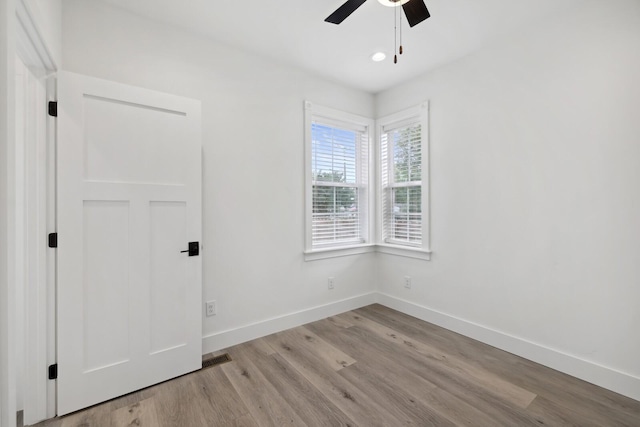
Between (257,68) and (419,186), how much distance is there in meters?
2.10

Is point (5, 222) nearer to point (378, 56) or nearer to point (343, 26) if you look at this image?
point (343, 26)

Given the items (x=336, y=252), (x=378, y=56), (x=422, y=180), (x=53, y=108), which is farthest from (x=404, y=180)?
(x=53, y=108)

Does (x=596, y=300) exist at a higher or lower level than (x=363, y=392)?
higher

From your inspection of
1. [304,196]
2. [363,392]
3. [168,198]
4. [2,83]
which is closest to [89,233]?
[168,198]

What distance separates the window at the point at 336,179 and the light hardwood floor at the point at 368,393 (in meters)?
1.23

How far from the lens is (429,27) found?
236 cm

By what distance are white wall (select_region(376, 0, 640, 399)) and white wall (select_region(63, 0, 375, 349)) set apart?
4.74 feet

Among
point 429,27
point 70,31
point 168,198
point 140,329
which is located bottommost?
point 140,329

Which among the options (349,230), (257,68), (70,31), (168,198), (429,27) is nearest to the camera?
Answer: (70,31)

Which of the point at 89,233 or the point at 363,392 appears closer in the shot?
the point at 89,233

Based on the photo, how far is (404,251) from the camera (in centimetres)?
342

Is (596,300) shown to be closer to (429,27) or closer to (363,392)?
(363,392)

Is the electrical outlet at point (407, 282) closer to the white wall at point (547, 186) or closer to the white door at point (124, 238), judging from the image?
the white wall at point (547, 186)

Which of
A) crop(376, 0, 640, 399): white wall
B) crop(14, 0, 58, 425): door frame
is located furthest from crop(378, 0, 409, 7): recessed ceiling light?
crop(14, 0, 58, 425): door frame
